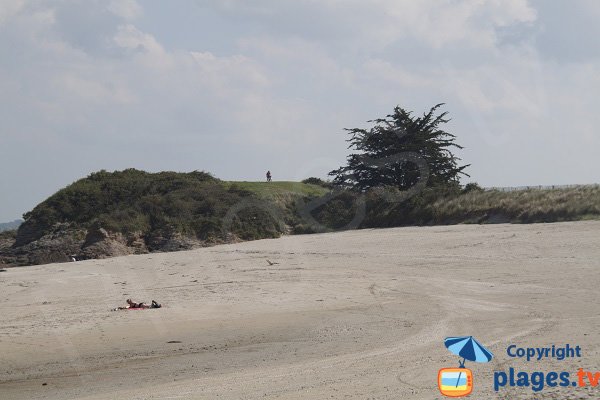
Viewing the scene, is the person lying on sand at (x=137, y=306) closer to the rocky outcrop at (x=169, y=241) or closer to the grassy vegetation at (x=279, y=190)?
the rocky outcrop at (x=169, y=241)

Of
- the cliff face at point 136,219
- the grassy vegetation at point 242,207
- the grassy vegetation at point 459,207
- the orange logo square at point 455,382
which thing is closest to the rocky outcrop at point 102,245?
the cliff face at point 136,219

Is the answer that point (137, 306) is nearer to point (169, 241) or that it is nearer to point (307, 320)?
point (307, 320)

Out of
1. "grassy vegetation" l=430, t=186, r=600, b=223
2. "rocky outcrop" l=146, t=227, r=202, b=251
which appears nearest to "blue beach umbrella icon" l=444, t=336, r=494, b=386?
"grassy vegetation" l=430, t=186, r=600, b=223

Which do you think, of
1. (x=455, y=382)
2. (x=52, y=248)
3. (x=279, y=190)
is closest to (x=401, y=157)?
(x=279, y=190)

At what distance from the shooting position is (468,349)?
7.23 metres

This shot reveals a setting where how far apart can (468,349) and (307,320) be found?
11.3 ft

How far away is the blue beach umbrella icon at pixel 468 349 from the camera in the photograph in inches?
271

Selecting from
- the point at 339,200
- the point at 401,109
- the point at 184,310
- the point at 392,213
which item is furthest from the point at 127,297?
the point at 401,109

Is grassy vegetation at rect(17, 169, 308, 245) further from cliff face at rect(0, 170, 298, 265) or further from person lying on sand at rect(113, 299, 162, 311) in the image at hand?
person lying on sand at rect(113, 299, 162, 311)

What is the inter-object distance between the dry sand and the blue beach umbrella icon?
0.11m

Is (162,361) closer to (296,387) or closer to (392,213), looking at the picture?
(296,387)

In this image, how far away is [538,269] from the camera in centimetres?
Result: 1258

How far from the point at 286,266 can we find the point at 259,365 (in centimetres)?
777

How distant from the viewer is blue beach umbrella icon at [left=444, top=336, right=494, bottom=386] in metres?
6.89
